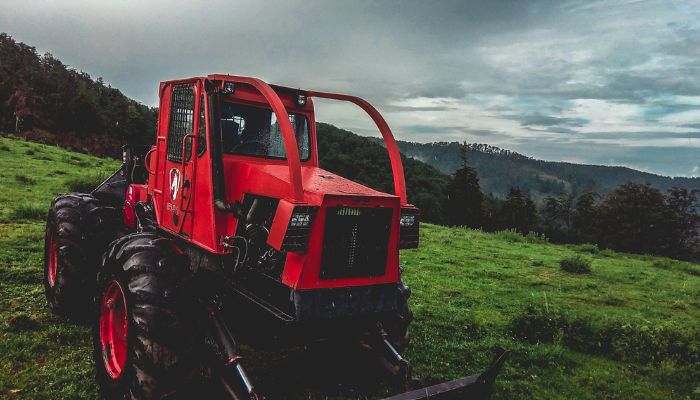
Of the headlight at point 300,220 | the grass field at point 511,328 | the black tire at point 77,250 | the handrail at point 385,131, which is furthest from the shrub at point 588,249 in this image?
the headlight at point 300,220

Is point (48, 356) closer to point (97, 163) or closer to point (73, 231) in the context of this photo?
point (73, 231)

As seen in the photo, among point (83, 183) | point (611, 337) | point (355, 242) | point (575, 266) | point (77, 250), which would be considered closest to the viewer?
point (355, 242)

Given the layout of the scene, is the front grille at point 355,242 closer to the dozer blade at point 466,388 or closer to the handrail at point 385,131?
the handrail at point 385,131

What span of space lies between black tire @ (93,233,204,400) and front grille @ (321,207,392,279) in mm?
1243

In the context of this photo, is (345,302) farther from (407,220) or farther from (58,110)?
(58,110)

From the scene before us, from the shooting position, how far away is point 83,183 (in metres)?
17.8

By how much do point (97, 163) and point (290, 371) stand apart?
2492 cm

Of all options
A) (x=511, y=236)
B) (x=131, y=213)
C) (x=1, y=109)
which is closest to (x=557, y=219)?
(x=511, y=236)

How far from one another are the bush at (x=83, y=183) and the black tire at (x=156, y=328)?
14759mm

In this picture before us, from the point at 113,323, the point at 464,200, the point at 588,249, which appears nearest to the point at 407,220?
the point at 113,323

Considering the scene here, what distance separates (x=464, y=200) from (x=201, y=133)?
182 feet

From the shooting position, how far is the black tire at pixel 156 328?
12.8ft

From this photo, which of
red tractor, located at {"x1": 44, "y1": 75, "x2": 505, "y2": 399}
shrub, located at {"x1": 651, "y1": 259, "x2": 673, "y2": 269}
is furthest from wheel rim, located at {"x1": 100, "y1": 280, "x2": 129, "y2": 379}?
shrub, located at {"x1": 651, "y1": 259, "x2": 673, "y2": 269}

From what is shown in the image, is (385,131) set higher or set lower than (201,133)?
higher
